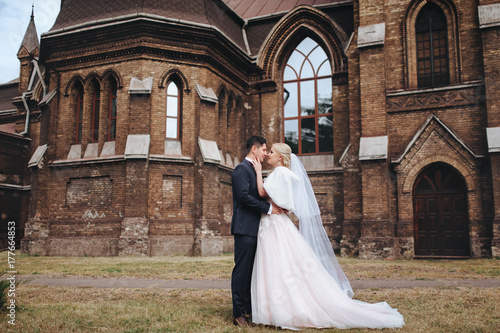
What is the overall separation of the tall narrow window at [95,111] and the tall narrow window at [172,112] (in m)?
2.97

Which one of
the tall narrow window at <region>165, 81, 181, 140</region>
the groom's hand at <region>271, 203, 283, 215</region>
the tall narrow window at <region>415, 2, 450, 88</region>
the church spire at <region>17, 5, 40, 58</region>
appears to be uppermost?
the church spire at <region>17, 5, 40, 58</region>

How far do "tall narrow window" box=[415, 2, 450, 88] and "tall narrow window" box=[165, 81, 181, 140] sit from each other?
9.13 m

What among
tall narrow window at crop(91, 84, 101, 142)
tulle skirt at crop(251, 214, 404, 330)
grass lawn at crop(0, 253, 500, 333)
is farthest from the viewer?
tall narrow window at crop(91, 84, 101, 142)

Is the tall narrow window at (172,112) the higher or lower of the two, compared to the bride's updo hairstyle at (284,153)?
higher

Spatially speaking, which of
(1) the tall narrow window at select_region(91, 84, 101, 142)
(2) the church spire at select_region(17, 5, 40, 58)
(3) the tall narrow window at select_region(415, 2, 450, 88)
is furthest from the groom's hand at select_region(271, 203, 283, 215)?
(2) the church spire at select_region(17, 5, 40, 58)

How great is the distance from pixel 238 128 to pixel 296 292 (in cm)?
1502

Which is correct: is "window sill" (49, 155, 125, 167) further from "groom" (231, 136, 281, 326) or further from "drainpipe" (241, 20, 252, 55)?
"groom" (231, 136, 281, 326)

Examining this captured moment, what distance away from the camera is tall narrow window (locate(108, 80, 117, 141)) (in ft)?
55.5

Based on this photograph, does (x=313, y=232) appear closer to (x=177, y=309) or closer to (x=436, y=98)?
(x=177, y=309)

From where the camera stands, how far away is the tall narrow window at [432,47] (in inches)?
617

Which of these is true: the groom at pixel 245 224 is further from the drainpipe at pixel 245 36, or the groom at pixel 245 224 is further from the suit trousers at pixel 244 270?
the drainpipe at pixel 245 36

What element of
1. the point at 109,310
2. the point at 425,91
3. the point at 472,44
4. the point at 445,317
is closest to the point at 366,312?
the point at 445,317

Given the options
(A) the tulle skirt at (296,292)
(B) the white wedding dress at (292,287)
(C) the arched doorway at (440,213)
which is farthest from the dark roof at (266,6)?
(A) the tulle skirt at (296,292)

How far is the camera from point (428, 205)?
15.1 meters
